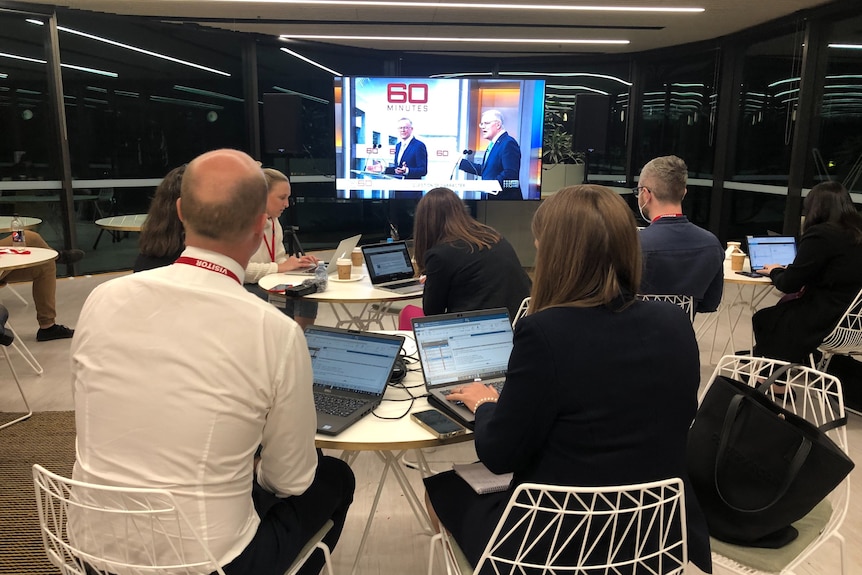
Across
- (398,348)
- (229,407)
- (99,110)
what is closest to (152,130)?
(99,110)

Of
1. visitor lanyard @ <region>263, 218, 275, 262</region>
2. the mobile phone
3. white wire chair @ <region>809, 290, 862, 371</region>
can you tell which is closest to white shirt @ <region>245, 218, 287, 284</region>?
visitor lanyard @ <region>263, 218, 275, 262</region>

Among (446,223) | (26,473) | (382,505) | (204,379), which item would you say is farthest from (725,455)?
(26,473)

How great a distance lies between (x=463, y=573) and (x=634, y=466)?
1.74 ft

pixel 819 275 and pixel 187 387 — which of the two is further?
pixel 819 275

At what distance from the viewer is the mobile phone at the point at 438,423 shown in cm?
182

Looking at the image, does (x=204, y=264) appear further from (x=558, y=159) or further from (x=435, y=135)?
(x=558, y=159)

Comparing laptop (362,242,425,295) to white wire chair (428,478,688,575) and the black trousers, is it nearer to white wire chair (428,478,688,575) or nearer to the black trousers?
the black trousers

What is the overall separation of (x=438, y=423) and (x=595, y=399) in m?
0.60

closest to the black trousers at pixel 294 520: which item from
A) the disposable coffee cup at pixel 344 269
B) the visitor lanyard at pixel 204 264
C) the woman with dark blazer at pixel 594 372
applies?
the woman with dark blazer at pixel 594 372

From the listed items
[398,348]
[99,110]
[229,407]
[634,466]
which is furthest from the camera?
[99,110]

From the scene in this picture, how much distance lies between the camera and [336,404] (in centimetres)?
199

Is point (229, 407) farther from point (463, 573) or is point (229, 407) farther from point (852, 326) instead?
point (852, 326)

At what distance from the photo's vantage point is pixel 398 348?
207 cm

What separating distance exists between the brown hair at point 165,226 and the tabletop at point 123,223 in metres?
3.35
